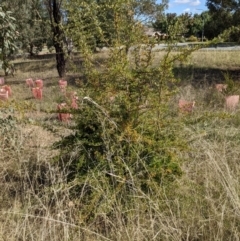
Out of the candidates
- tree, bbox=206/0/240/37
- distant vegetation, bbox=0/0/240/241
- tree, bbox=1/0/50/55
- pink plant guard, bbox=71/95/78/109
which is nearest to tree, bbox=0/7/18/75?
distant vegetation, bbox=0/0/240/241

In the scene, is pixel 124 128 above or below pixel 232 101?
above

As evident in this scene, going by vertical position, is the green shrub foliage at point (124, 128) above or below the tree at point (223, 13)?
below

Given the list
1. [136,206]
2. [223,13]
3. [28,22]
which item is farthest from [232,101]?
[28,22]

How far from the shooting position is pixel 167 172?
294 centimetres

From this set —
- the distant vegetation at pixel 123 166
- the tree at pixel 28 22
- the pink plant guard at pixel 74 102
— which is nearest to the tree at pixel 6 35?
the distant vegetation at pixel 123 166

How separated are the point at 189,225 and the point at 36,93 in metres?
7.35

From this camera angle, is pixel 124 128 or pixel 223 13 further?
pixel 223 13

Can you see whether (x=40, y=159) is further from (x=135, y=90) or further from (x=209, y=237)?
(x=209, y=237)

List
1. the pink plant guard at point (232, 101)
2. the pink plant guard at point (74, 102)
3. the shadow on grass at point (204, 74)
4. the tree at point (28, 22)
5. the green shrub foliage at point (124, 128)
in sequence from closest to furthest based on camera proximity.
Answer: the green shrub foliage at point (124, 128)
the pink plant guard at point (74, 102)
the pink plant guard at point (232, 101)
the shadow on grass at point (204, 74)
the tree at point (28, 22)

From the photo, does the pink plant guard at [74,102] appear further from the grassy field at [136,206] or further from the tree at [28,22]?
the tree at [28,22]

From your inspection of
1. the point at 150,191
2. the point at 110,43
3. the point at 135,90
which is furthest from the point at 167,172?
the point at 110,43

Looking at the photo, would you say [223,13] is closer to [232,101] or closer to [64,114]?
[232,101]

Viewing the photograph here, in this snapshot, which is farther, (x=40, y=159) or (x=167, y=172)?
(x=40, y=159)

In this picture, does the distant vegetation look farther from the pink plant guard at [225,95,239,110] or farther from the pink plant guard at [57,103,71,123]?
the pink plant guard at [225,95,239,110]
